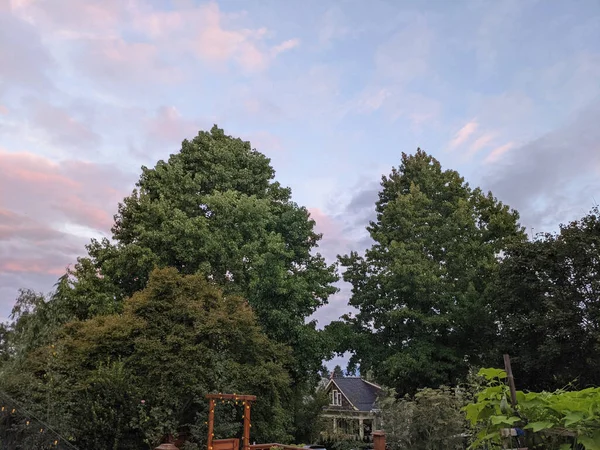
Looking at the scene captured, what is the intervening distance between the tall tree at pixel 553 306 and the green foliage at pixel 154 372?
29.8ft

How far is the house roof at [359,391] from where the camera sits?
1193 inches

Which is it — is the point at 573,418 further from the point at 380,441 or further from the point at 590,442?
the point at 380,441

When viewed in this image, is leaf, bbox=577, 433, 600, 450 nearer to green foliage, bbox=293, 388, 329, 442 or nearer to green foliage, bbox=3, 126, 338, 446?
green foliage, bbox=3, 126, 338, 446

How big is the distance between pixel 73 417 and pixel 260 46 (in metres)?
10.5

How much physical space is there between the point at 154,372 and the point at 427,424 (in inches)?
287

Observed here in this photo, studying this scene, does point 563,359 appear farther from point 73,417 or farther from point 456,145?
point 73,417

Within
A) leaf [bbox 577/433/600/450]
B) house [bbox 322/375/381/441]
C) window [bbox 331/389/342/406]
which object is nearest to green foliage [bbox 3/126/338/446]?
house [bbox 322/375/381/441]

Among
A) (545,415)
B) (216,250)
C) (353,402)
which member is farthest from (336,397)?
(545,415)

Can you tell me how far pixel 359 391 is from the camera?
32094 millimetres

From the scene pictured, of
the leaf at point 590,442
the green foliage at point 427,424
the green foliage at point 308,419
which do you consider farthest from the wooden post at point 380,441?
the green foliage at point 308,419

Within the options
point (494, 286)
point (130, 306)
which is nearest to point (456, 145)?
point (494, 286)

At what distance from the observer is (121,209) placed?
759 inches

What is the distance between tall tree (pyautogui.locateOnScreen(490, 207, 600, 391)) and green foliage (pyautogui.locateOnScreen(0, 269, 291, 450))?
9.09 m

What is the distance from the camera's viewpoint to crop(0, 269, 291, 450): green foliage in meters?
12.1
